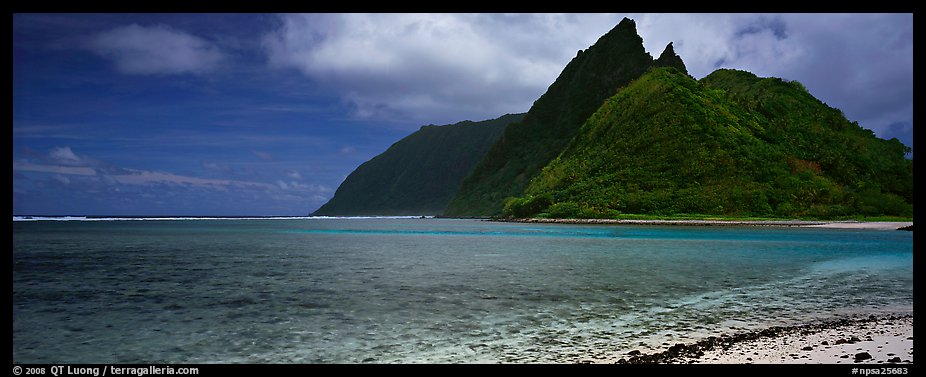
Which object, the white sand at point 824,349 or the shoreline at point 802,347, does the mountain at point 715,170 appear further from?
the white sand at point 824,349

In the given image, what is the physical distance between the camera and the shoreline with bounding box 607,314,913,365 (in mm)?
11594

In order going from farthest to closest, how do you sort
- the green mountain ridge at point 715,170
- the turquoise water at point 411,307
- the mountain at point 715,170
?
the mountain at point 715,170 → the green mountain ridge at point 715,170 → the turquoise water at point 411,307

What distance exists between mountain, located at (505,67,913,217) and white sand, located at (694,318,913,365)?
144 meters

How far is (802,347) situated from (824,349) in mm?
415

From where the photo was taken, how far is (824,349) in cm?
1246

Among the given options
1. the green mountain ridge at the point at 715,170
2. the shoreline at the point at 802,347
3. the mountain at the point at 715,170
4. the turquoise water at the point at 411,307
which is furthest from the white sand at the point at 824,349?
the mountain at the point at 715,170

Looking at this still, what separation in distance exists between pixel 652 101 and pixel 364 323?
192m

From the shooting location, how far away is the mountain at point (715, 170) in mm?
153375

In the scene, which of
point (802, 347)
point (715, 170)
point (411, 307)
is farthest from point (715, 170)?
point (802, 347)

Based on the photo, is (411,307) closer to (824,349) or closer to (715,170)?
(824,349)

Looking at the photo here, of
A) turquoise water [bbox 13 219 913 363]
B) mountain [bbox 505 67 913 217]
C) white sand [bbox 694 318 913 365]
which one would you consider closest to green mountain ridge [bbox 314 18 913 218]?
mountain [bbox 505 67 913 217]

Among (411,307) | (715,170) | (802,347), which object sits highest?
(715,170)

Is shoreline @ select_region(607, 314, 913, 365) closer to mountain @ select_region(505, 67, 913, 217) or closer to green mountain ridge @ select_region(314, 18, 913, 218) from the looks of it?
green mountain ridge @ select_region(314, 18, 913, 218)

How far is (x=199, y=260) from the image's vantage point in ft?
135
